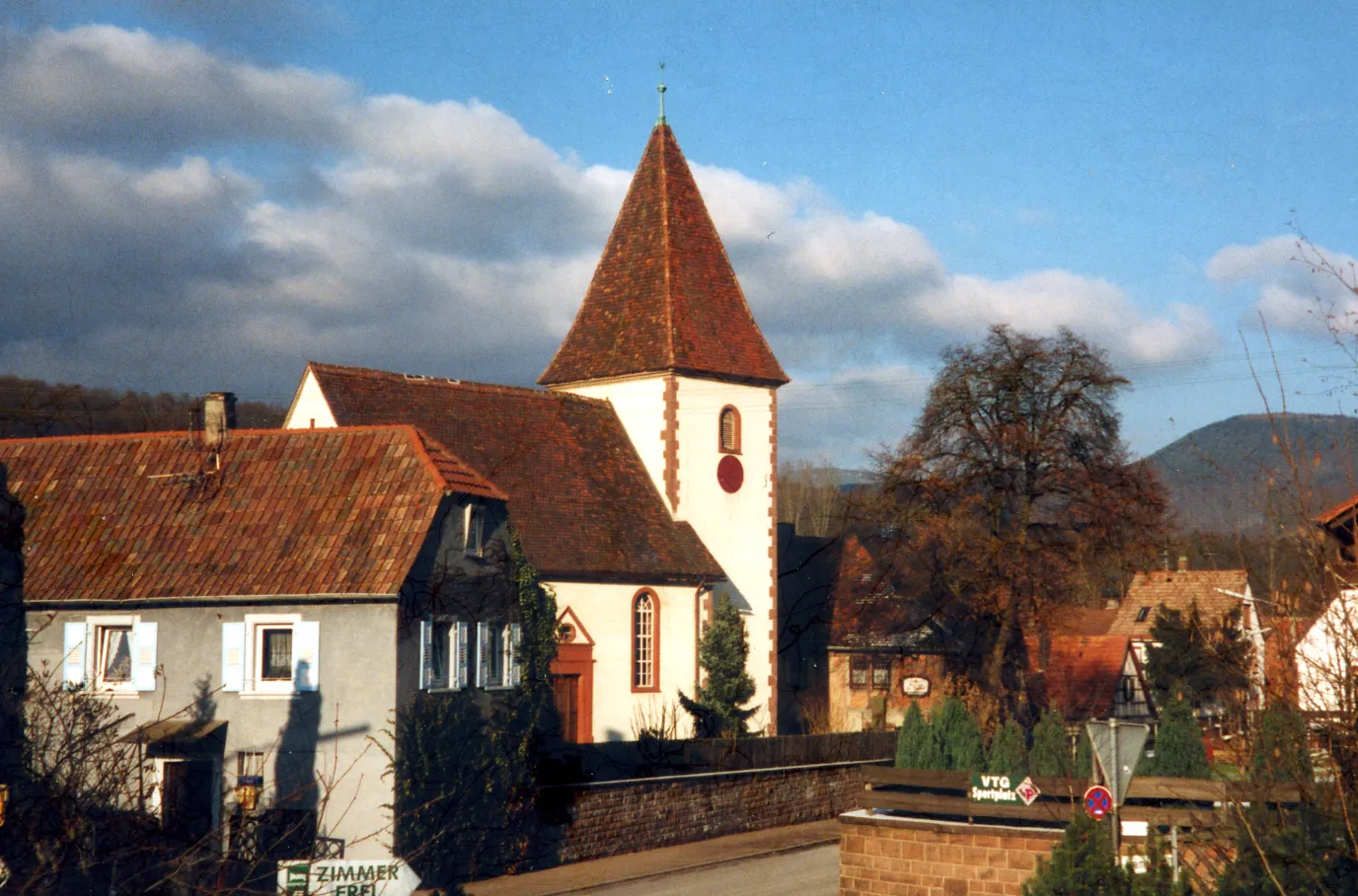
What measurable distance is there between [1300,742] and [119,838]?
23.9ft

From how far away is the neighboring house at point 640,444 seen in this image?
120 ft

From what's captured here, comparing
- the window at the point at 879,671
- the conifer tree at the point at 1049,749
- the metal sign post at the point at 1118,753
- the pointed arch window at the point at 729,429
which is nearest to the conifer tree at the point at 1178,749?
the conifer tree at the point at 1049,749

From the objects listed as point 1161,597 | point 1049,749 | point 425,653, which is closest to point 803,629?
point 1161,597

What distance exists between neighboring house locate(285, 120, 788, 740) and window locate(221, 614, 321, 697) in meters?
10.7

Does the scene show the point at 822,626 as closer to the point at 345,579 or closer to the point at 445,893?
the point at 345,579

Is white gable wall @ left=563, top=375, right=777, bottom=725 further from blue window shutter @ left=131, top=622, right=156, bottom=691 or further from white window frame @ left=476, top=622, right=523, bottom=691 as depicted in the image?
blue window shutter @ left=131, top=622, right=156, bottom=691

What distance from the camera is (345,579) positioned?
24219 mm

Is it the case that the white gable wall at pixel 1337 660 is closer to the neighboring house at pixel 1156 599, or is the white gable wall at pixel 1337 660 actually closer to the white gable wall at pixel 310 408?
the white gable wall at pixel 310 408

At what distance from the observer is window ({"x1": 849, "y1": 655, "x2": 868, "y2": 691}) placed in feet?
164

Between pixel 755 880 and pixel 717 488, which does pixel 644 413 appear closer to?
pixel 717 488

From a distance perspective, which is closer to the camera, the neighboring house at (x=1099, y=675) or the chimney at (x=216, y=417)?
the chimney at (x=216, y=417)

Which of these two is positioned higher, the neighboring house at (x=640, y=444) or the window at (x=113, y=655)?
the neighboring house at (x=640, y=444)

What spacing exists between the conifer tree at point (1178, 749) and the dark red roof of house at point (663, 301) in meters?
20.4

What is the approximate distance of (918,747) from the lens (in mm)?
24781
